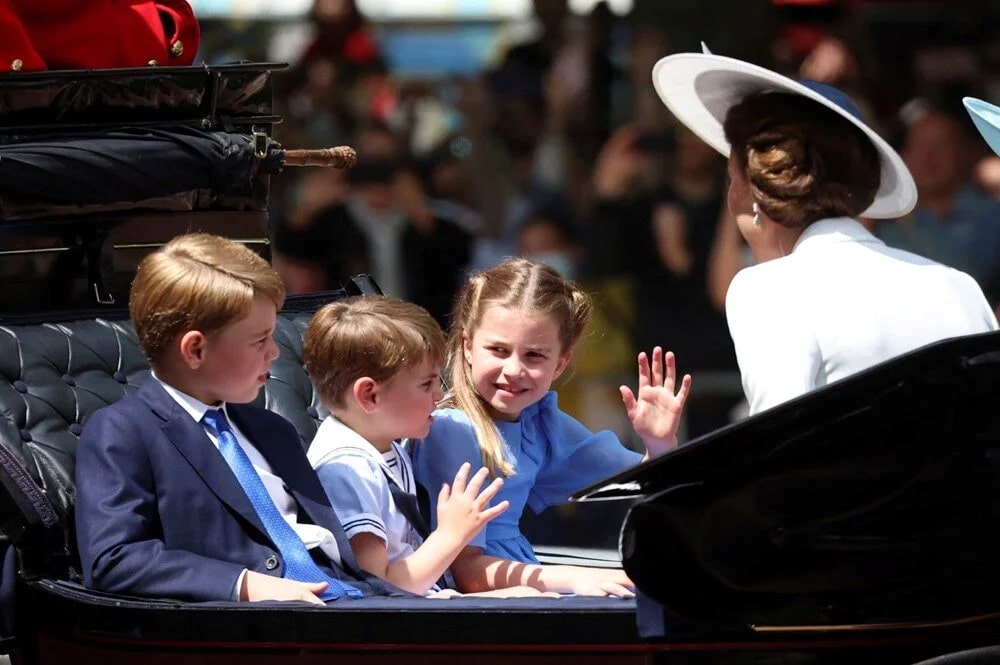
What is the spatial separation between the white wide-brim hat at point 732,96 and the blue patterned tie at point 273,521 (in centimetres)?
100

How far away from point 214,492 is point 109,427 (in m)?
0.21

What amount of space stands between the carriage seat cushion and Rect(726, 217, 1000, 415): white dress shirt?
44.2 inches

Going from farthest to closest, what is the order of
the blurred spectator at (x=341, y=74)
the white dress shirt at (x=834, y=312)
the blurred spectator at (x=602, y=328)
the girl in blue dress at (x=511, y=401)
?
the blurred spectator at (x=341, y=74), the blurred spectator at (x=602, y=328), the girl in blue dress at (x=511, y=401), the white dress shirt at (x=834, y=312)

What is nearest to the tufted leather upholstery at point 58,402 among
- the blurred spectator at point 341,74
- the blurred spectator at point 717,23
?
the blurred spectator at point 341,74

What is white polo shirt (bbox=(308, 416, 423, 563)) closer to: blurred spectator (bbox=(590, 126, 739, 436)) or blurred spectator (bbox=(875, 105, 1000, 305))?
blurred spectator (bbox=(590, 126, 739, 436))

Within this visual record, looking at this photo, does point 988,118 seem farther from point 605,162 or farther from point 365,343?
point 605,162

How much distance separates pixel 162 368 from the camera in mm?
2777

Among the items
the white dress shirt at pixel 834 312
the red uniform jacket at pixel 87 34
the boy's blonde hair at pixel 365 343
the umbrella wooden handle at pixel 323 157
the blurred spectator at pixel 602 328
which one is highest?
the red uniform jacket at pixel 87 34

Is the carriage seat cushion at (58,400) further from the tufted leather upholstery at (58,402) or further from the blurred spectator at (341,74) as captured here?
the blurred spectator at (341,74)

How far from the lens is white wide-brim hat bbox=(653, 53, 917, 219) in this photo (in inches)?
104

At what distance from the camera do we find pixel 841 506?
7.14ft

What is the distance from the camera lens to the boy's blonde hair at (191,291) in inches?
107

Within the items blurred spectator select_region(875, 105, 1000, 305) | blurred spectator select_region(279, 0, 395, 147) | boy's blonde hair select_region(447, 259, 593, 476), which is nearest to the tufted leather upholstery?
boy's blonde hair select_region(447, 259, 593, 476)

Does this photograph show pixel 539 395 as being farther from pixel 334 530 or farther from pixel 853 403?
pixel 853 403
